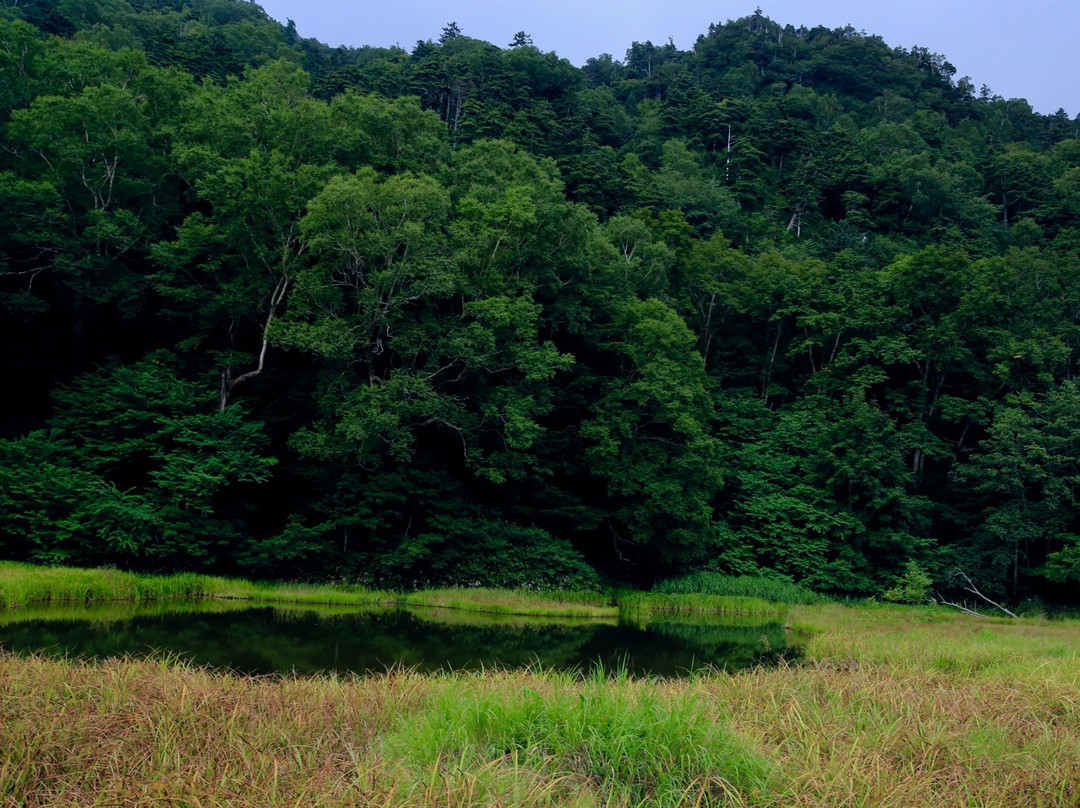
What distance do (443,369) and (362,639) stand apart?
431 inches

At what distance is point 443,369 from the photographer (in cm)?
2417

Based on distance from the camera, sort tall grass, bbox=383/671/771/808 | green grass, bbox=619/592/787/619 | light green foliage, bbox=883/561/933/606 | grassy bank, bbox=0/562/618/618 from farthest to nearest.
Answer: light green foliage, bbox=883/561/933/606 → green grass, bbox=619/592/787/619 → grassy bank, bbox=0/562/618/618 → tall grass, bbox=383/671/771/808

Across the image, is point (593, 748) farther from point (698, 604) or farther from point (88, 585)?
point (698, 604)


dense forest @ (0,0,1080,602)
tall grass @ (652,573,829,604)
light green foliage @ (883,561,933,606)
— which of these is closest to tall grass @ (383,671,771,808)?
dense forest @ (0,0,1080,602)

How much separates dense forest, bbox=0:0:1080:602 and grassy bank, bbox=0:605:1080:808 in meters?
16.6

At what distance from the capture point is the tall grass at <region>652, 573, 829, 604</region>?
27.7 meters

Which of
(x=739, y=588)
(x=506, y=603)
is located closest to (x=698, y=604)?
(x=739, y=588)

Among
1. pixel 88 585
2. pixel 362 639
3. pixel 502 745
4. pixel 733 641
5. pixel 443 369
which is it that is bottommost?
pixel 733 641

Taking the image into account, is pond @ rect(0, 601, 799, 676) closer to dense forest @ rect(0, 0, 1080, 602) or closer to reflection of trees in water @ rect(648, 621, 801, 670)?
reflection of trees in water @ rect(648, 621, 801, 670)

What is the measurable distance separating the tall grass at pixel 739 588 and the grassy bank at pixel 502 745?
803 inches

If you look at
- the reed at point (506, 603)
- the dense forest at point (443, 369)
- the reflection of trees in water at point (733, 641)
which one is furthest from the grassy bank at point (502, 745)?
the dense forest at point (443, 369)

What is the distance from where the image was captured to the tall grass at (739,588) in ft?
90.9

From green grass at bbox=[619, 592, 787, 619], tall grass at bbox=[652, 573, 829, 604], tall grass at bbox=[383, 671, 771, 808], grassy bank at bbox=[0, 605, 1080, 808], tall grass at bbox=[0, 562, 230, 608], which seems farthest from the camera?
tall grass at bbox=[652, 573, 829, 604]

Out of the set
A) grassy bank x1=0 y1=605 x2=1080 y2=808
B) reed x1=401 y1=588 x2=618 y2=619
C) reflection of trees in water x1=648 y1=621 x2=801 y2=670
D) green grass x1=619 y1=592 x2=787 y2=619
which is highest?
grassy bank x1=0 y1=605 x2=1080 y2=808
